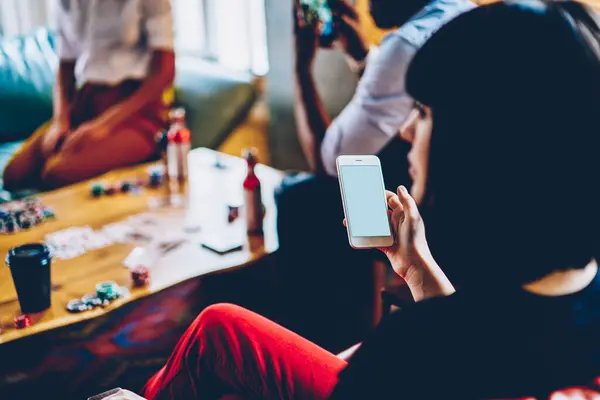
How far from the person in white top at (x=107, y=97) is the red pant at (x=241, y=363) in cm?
149

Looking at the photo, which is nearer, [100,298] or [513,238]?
[513,238]

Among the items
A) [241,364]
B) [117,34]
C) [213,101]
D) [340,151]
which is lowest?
[241,364]

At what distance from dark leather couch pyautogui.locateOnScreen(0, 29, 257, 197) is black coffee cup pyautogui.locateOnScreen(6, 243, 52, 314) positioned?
1718mm

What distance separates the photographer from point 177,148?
2.11m

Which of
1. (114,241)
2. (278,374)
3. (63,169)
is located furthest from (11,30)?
(278,374)

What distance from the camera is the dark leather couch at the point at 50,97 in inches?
119

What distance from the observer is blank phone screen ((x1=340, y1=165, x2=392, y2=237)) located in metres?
1.15

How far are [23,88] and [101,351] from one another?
195 cm

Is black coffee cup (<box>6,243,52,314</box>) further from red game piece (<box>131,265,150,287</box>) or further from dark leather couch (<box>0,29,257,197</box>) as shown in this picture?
dark leather couch (<box>0,29,257,197</box>)

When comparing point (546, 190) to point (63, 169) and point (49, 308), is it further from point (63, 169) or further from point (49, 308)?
point (63, 169)

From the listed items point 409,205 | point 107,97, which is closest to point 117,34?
point 107,97

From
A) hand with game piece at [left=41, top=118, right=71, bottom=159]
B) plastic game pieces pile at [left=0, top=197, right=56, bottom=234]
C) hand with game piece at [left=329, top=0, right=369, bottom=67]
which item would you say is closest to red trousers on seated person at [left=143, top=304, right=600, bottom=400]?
plastic game pieces pile at [left=0, top=197, right=56, bottom=234]

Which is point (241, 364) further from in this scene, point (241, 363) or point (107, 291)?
point (107, 291)

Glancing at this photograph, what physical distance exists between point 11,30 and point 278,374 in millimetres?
3644
